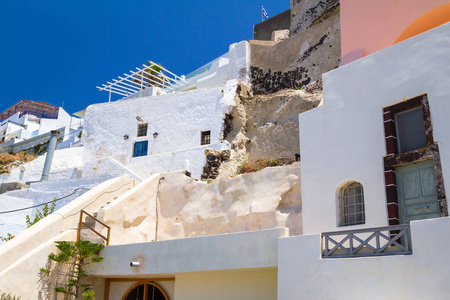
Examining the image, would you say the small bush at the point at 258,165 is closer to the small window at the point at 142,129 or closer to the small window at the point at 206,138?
the small window at the point at 206,138

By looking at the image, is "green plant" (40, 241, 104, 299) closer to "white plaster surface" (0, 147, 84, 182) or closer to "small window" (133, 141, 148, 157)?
"small window" (133, 141, 148, 157)

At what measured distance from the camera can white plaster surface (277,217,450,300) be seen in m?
8.23

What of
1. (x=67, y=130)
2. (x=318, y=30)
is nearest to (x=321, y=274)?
(x=318, y=30)

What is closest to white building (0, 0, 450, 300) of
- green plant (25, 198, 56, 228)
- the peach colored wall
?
the peach colored wall

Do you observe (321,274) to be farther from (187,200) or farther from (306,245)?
(187,200)

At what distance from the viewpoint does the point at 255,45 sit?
25.3m

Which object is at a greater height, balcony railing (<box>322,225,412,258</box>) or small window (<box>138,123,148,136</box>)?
small window (<box>138,123,148,136</box>)

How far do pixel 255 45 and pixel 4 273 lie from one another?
17178 millimetres

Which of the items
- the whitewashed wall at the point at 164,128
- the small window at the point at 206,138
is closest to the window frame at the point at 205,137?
the small window at the point at 206,138

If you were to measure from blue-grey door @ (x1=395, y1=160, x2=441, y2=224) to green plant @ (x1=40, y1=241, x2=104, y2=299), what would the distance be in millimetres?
8364

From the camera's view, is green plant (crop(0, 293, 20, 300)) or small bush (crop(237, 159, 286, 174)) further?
small bush (crop(237, 159, 286, 174))

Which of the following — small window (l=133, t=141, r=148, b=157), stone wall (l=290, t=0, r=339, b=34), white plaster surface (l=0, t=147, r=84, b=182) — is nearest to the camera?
small window (l=133, t=141, r=148, b=157)

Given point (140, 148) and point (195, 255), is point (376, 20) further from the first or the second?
point (140, 148)

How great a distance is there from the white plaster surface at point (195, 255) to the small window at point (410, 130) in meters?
3.51
